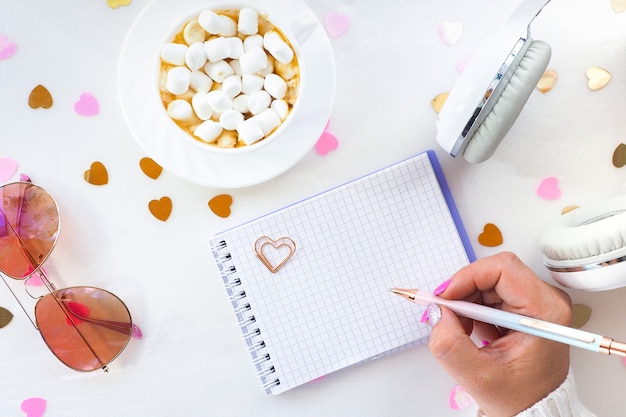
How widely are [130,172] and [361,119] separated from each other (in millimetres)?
372

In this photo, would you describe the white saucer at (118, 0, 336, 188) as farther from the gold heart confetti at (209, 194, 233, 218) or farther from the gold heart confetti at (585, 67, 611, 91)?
the gold heart confetti at (585, 67, 611, 91)

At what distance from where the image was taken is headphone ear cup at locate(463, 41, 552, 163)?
79 centimetres

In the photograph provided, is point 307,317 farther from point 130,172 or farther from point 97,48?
point 97,48

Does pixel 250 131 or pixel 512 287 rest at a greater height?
pixel 250 131

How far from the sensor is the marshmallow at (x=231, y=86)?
2.96ft

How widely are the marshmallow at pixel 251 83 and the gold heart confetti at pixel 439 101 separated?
267 mm

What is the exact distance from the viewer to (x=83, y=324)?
0.99 meters

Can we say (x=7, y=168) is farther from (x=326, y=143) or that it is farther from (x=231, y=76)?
(x=326, y=143)

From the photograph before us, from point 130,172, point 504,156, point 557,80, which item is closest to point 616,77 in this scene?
point 557,80

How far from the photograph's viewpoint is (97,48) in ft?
3.12

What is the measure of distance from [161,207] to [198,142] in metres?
0.15

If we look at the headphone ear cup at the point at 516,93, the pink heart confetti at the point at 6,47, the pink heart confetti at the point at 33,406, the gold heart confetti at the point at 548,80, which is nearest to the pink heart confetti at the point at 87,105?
the pink heart confetti at the point at 6,47

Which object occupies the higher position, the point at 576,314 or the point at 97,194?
the point at 97,194

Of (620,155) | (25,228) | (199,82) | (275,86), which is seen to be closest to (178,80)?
(199,82)
